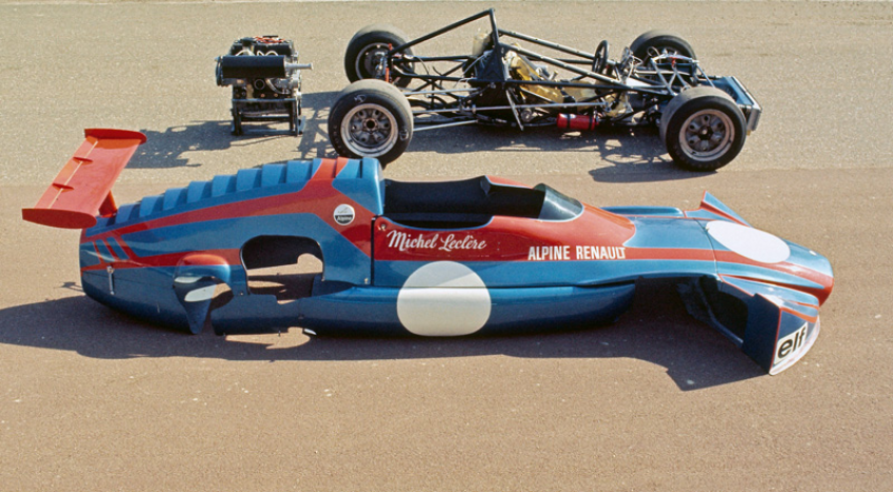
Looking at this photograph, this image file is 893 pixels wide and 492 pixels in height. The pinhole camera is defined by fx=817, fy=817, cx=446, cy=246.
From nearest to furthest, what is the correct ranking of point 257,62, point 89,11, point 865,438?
point 865,438, point 257,62, point 89,11

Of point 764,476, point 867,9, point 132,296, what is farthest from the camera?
point 867,9

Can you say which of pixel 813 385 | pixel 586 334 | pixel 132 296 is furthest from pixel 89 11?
pixel 813 385

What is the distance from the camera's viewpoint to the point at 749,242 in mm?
6012

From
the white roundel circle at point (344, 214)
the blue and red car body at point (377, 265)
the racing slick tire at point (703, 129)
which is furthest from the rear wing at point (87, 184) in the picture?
the racing slick tire at point (703, 129)

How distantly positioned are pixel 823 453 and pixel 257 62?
6.85m

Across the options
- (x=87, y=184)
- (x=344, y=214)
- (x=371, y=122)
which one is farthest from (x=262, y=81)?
(x=344, y=214)

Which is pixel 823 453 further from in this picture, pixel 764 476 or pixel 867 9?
pixel 867 9

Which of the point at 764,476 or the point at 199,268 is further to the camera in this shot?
the point at 199,268

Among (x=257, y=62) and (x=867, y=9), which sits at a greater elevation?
(x=867, y=9)

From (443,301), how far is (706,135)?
4.64m

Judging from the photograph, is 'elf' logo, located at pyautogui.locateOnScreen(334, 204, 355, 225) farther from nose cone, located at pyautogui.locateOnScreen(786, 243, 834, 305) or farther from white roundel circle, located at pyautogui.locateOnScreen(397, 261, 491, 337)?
nose cone, located at pyautogui.locateOnScreen(786, 243, 834, 305)

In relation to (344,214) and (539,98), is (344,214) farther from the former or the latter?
(539,98)

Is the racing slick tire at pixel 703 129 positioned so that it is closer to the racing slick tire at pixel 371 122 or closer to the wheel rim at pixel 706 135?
the wheel rim at pixel 706 135

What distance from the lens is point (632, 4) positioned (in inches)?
629
